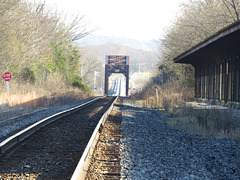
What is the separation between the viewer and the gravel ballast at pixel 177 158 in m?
4.65

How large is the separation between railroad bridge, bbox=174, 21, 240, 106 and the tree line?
1126cm

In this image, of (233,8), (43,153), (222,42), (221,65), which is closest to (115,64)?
(233,8)

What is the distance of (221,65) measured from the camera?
654 inches

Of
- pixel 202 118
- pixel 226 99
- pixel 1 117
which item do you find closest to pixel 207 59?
pixel 226 99

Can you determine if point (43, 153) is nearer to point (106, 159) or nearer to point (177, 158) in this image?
point (106, 159)

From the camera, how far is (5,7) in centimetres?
1858

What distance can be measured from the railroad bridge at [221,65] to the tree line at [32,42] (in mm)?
11260

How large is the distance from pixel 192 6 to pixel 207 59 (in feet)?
27.2

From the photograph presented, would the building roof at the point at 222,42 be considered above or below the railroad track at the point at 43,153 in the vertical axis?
above

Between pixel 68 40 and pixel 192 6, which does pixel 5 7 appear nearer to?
pixel 192 6

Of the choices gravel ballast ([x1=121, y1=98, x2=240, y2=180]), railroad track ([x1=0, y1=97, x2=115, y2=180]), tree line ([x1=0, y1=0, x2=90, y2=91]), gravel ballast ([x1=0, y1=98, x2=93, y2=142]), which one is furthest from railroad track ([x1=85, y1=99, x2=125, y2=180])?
tree line ([x1=0, y1=0, x2=90, y2=91])

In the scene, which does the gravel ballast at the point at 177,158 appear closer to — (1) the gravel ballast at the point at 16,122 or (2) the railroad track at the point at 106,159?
(2) the railroad track at the point at 106,159

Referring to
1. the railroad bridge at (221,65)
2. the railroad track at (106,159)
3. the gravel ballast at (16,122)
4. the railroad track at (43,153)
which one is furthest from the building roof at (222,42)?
the gravel ballast at (16,122)

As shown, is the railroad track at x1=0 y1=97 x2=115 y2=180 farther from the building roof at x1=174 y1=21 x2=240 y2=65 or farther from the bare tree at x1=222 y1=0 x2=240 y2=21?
the bare tree at x1=222 y1=0 x2=240 y2=21
